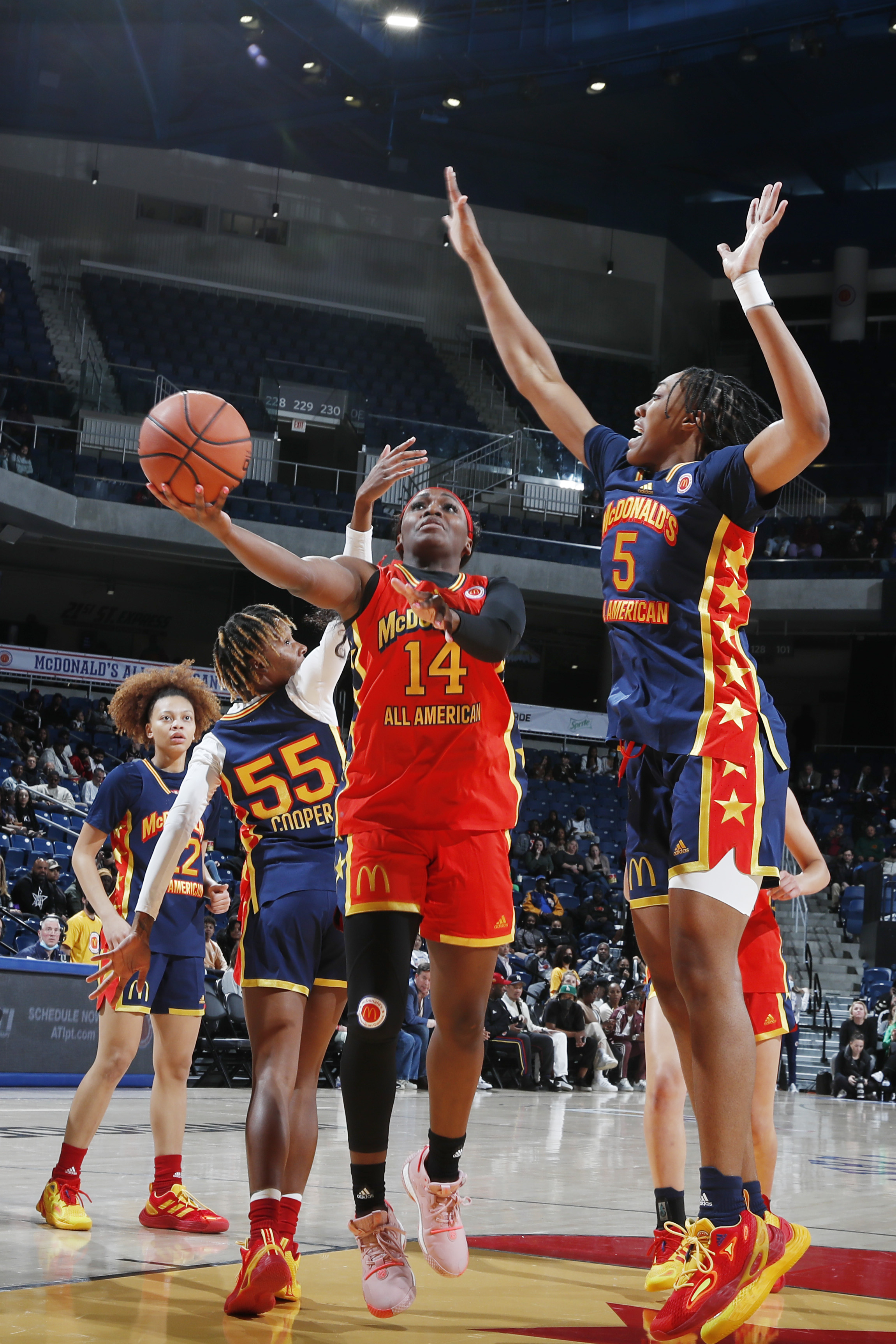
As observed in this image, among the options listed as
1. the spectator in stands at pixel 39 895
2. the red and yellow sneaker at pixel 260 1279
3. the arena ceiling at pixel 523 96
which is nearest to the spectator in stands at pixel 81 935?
the spectator in stands at pixel 39 895

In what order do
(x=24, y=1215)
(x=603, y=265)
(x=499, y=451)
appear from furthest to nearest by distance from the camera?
(x=603, y=265), (x=499, y=451), (x=24, y=1215)

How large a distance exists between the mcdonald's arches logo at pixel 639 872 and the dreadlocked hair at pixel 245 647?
4.66ft

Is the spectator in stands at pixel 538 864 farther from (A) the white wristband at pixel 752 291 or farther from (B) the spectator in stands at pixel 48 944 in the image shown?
(A) the white wristband at pixel 752 291

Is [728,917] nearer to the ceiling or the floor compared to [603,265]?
nearer to the floor

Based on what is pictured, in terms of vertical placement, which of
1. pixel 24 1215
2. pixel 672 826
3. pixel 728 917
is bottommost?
pixel 24 1215

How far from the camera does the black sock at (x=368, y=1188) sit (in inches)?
131

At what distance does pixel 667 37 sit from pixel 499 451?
8046mm

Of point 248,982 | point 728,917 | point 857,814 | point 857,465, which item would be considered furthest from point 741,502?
point 857,465

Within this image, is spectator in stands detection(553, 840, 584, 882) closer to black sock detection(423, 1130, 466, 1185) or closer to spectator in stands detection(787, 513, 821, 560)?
spectator in stands detection(787, 513, 821, 560)

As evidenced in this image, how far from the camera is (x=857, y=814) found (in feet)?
80.5

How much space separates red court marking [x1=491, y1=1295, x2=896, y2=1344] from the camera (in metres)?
3.02

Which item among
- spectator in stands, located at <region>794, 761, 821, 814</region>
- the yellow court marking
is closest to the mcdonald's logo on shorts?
the yellow court marking

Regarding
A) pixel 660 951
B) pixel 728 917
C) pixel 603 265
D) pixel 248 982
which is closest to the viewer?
pixel 728 917

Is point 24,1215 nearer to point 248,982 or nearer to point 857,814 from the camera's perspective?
point 248,982
